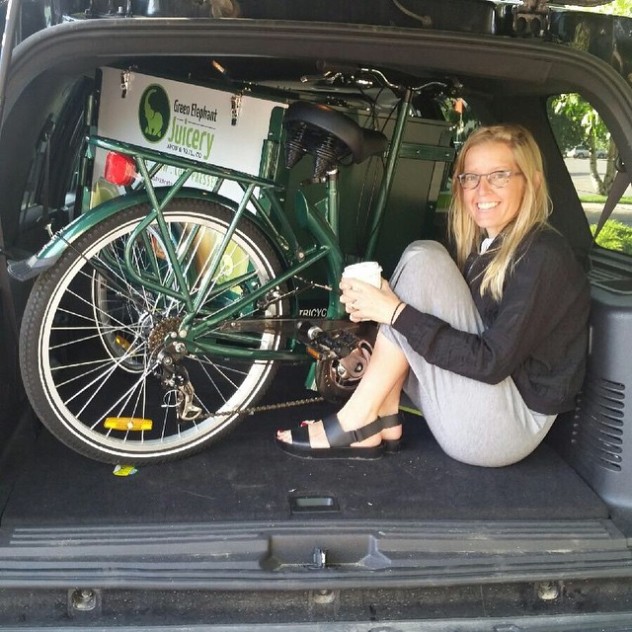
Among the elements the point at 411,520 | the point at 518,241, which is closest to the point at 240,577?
the point at 411,520

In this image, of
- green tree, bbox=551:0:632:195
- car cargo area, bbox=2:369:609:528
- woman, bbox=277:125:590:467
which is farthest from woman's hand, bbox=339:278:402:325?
green tree, bbox=551:0:632:195

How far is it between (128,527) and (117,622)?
9.7 inches

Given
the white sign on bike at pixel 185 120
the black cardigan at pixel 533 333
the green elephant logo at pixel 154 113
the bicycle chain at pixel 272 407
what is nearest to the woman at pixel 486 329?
the black cardigan at pixel 533 333

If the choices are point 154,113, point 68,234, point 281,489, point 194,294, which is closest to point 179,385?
point 194,294

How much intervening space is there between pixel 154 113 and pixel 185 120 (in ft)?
0.40

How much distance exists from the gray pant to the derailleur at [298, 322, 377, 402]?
0.93 feet

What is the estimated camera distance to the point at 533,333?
2119 mm

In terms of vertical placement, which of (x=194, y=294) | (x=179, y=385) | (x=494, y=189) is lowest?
(x=179, y=385)

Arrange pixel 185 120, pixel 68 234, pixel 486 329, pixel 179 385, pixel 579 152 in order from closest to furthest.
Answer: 1. pixel 68 234
2. pixel 486 329
3. pixel 179 385
4. pixel 185 120
5. pixel 579 152

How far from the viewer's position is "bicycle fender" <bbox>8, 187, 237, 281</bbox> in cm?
204

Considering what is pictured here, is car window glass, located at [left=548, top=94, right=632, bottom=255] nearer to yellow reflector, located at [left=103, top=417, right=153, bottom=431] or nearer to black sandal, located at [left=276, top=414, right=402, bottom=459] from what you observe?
black sandal, located at [left=276, top=414, right=402, bottom=459]

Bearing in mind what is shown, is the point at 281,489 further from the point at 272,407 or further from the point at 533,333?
the point at 533,333

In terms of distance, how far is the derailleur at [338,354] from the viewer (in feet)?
8.21

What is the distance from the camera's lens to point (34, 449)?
2311 mm
